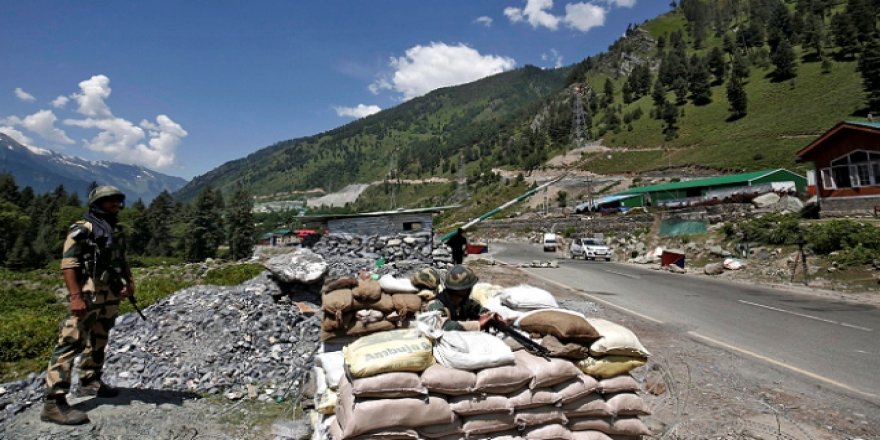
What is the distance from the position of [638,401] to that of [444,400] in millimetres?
2039

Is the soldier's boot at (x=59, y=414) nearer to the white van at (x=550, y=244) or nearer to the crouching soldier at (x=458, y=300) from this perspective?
the crouching soldier at (x=458, y=300)

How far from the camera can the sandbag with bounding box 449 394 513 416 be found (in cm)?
379

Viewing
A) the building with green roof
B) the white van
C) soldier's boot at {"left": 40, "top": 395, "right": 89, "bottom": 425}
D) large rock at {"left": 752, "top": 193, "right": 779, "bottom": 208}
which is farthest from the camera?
the building with green roof

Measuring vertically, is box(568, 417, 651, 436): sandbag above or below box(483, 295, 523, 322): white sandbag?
below

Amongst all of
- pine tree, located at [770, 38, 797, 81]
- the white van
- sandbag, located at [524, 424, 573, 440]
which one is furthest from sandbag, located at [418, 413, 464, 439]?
pine tree, located at [770, 38, 797, 81]

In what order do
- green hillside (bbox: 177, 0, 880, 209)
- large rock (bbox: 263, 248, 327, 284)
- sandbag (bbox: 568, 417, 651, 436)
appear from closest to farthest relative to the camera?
1. sandbag (bbox: 568, 417, 651, 436)
2. large rock (bbox: 263, 248, 327, 284)
3. green hillside (bbox: 177, 0, 880, 209)

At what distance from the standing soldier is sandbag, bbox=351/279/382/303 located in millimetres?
2961

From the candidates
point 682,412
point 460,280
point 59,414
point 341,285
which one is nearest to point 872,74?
point 682,412

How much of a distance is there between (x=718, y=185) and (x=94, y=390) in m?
48.0

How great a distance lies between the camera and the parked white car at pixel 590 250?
99.7 feet

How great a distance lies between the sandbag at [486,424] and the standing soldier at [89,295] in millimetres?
4328

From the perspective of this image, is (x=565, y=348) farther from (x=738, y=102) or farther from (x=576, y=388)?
(x=738, y=102)

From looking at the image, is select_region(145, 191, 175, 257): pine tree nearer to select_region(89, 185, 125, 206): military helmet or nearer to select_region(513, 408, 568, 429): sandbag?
select_region(89, 185, 125, 206): military helmet

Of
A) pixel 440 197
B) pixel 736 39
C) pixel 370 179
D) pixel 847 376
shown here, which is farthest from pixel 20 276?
pixel 370 179
